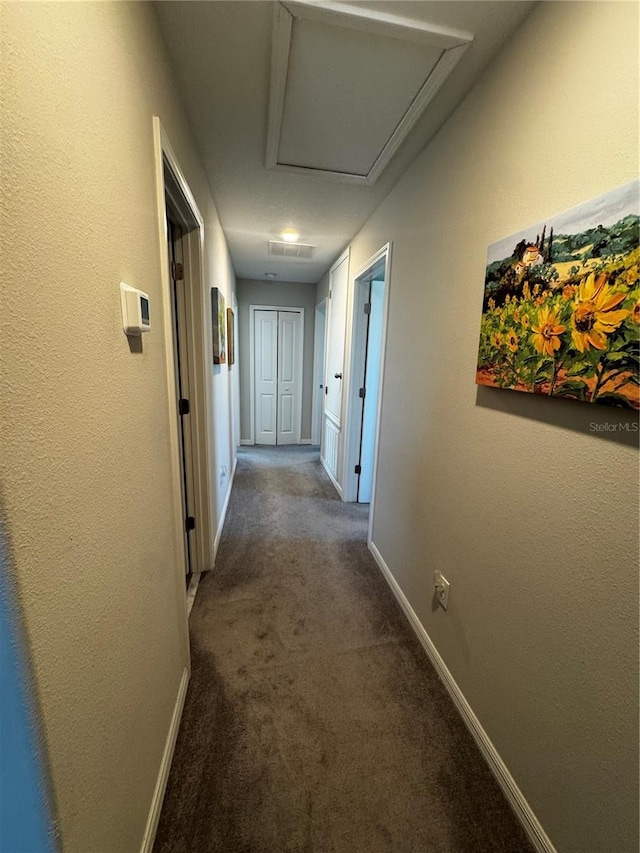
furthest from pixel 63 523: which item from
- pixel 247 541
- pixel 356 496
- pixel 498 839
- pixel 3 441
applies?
pixel 356 496

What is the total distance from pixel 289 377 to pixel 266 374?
1.10ft

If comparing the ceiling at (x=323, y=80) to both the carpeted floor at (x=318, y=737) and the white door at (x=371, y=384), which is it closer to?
the white door at (x=371, y=384)

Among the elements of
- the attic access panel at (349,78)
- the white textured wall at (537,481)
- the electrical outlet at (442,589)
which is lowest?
the electrical outlet at (442,589)

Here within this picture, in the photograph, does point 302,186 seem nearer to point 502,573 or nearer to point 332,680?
point 502,573

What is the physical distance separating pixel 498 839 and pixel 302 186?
9.69 feet

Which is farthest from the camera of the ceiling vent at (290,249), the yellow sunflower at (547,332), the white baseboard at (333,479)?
the white baseboard at (333,479)

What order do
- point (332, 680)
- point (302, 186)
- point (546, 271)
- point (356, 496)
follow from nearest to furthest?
1. point (546, 271)
2. point (332, 680)
3. point (302, 186)
4. point (356, 496)

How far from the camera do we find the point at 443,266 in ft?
4.85

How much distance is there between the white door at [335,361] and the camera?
322 centimetres

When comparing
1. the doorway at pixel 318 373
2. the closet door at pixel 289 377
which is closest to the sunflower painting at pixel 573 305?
the doorway at pixel 318 373

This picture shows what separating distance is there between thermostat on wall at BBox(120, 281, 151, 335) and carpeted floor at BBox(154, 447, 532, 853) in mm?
1426

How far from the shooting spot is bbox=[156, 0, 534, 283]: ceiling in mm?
1012

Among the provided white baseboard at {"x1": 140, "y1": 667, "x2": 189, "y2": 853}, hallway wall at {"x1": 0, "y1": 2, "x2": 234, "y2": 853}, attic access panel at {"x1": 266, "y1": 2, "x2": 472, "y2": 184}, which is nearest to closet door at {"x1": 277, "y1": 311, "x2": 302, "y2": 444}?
attic access panel at {"x1": 266, "y1": 2, "x2": 472, "y2": 184}

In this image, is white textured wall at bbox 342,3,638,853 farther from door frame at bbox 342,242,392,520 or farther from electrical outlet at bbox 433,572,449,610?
door frame at bbox 342,242,392,520
